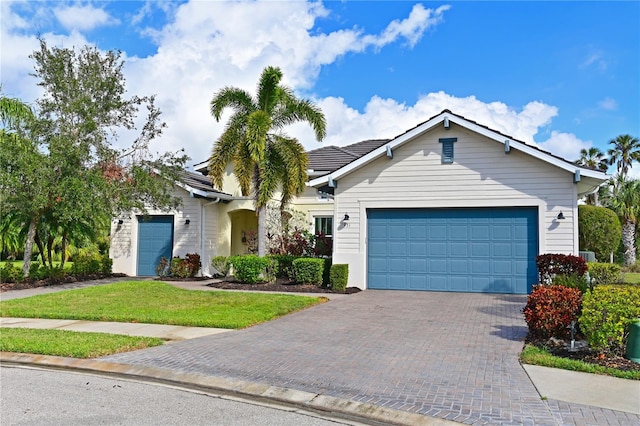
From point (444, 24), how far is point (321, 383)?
10.8 metres

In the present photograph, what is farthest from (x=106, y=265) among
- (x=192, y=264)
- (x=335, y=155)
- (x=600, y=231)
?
(x=600, y=231)

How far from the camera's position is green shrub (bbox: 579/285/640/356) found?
687cm

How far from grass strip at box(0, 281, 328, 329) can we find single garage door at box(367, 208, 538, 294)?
3.49 meters

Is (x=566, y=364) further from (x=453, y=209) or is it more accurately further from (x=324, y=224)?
(x=324, y=224)

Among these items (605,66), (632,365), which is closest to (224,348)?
(632,365)

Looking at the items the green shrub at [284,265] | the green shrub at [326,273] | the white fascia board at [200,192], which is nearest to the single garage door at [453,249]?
the green shrub at [326,273]

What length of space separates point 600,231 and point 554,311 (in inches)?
883

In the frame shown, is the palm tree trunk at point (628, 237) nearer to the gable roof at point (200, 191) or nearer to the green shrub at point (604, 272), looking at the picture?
the green shrub at point (604, 272)

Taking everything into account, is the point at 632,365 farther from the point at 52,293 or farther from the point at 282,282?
the point at 52,293

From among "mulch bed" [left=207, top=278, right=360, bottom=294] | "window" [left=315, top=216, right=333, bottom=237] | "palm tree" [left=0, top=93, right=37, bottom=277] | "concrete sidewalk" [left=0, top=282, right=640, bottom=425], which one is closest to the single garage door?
"mulch bed" [left=207, top=278, right=360, bottom=294]

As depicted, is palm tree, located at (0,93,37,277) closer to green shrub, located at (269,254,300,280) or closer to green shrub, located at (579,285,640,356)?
green shrub, located at (269,254,300,280)

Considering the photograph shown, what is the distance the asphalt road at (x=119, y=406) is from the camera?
4926 millimetres

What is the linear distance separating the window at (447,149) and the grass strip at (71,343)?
10.7 m

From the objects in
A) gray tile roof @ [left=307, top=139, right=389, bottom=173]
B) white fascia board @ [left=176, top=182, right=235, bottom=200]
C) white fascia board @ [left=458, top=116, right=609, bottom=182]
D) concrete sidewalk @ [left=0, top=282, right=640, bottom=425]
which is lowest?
concrete sidewalk @ [left=0, top=282, right=640, bottom=425]
